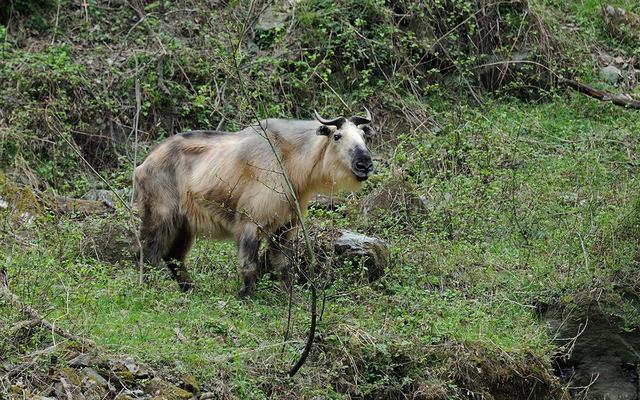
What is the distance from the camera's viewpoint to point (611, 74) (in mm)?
14320

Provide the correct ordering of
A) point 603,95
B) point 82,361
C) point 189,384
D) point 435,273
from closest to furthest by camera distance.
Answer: point 82,361 → point 189,384 → point 435,273 → point 603,95

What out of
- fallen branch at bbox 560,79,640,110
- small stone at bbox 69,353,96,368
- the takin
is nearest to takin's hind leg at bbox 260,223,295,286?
the takin

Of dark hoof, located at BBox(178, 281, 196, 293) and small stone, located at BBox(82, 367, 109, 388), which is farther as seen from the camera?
dark hoof, located at BBox(178, 281, 196, 293)

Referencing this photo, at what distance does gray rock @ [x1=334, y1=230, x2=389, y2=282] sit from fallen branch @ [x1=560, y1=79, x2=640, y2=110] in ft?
12.8

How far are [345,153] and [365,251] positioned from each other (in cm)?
84

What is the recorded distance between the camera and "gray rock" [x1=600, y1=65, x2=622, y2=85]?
14258mm

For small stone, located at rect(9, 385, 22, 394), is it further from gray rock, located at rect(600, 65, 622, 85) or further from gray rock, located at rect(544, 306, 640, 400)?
gray rock, located at rect(600, 65, 622, 85)

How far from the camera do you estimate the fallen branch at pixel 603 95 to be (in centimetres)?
1197

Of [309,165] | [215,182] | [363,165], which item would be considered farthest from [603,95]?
[215,182]

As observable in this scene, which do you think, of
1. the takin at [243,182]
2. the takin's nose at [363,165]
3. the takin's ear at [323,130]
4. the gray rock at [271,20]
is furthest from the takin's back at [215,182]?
the gray rock at [271,20]

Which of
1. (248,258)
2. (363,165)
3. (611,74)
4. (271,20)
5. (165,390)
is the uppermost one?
(165,390)

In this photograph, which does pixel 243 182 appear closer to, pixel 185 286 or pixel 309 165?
pixel 309 165

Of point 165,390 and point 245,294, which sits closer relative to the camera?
point 165,390

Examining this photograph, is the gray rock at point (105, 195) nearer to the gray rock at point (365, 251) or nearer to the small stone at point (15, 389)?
the gray rock at point (365, 251)
